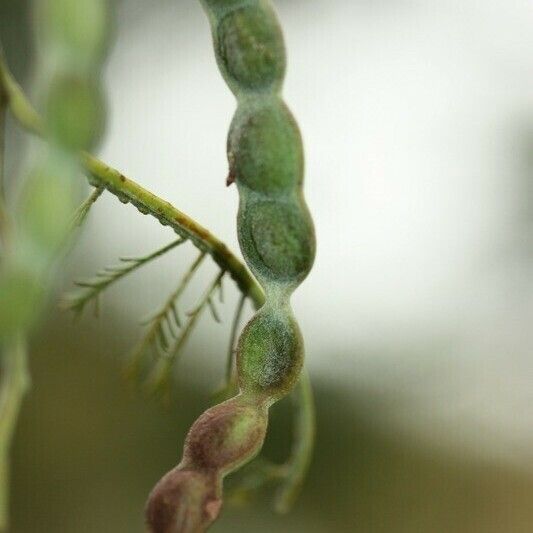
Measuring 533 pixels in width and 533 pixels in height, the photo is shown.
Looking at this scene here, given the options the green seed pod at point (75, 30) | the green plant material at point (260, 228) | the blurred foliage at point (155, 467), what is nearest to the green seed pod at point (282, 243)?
the green plant material at point (260, 228)

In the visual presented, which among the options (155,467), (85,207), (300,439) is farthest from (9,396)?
(155,467)

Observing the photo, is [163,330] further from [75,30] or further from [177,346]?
[75,30]

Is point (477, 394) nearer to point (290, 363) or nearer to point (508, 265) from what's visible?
point (508, 265)

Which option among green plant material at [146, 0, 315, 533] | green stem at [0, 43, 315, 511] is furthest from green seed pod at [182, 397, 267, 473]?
green stem at [0, 43, 315, 511]

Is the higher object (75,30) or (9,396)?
(75,30)

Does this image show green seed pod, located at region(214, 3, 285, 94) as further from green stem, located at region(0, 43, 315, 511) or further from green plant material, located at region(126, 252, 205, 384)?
green plant material, located at region(126, 252, 205, 384)

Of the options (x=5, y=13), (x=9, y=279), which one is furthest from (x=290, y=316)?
(x=5, y=13)
